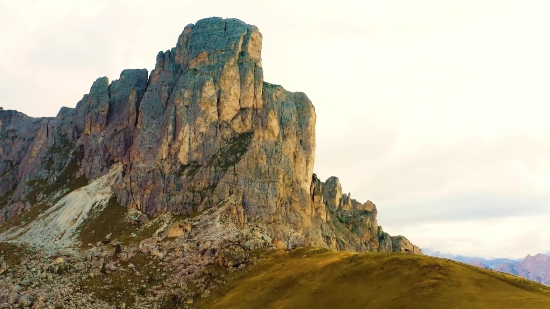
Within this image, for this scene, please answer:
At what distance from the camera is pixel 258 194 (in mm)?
140125

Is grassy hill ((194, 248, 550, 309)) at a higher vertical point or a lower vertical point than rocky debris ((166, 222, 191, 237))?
lower

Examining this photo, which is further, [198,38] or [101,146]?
[101,146]

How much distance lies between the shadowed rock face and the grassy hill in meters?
35.0

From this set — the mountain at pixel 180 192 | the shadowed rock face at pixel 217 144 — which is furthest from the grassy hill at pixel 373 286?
the shadowed rock face at pixel 217 144

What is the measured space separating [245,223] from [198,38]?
78084mm

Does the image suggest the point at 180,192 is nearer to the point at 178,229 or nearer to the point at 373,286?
the point at 178,229

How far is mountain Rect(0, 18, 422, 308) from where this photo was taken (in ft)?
352

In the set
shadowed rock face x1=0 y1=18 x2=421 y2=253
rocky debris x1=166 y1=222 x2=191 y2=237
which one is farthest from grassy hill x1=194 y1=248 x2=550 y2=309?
shadowed rock face x1=0 y1=18 x2=421 y2=253

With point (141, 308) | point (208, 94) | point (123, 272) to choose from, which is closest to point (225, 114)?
point (208, 94)

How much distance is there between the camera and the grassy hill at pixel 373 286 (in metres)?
61.9

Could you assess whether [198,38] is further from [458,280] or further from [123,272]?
[458,280]

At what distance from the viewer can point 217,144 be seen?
15400cm

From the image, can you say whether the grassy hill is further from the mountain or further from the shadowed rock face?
the shadowed rock face

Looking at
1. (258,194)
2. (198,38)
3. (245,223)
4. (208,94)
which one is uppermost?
(198,38)
